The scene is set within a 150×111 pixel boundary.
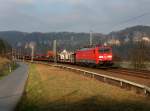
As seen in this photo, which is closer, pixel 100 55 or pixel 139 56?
pixel 139 56

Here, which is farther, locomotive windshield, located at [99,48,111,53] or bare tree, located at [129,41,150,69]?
locomotive windshield, located at [99,48,111,53]

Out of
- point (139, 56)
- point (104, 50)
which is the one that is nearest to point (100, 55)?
point (104, 50)

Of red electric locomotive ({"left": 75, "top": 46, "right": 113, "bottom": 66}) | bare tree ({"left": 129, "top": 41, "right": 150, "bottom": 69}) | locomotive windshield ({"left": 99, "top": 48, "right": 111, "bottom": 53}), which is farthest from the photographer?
locomotive windshield ({"left": 99, "top": 48, "right": 111, "bottom": 53})

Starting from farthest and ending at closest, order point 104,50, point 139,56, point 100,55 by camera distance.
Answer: point 104,50 → point 100,55 → point 139,56

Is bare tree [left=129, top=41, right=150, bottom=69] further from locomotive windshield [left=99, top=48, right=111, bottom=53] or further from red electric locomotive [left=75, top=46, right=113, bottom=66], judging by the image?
locomotive windshield [left=99, top=48, right=111, bottom=53]

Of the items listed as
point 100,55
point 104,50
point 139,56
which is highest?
point 104,50

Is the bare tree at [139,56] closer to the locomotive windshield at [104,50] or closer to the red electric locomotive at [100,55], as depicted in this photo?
the red electric locomotive at [100,55]

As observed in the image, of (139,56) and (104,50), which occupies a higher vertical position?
(104,50)

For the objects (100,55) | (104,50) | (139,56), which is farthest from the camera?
(104,50)

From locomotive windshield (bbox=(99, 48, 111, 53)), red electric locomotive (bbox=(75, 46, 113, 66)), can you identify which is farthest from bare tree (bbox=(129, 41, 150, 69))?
locomotive windshield (bbox=(99, 48, 111, 53))

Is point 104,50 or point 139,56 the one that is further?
point 104,50

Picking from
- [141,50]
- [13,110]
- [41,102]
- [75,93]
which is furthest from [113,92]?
[141,50]

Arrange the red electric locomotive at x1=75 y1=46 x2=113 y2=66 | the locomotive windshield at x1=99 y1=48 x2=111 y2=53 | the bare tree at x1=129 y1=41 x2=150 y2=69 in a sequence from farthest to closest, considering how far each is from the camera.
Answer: the locomotive windshield at x1=99 y1=48 x2=111 y2=53 < the red electric locomotive at x1=75 y1=46 x2=113 y2=66 < the bare tree at x1=129 y1=41 x2=150 y2=69

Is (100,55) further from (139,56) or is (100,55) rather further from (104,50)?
(139,56)
